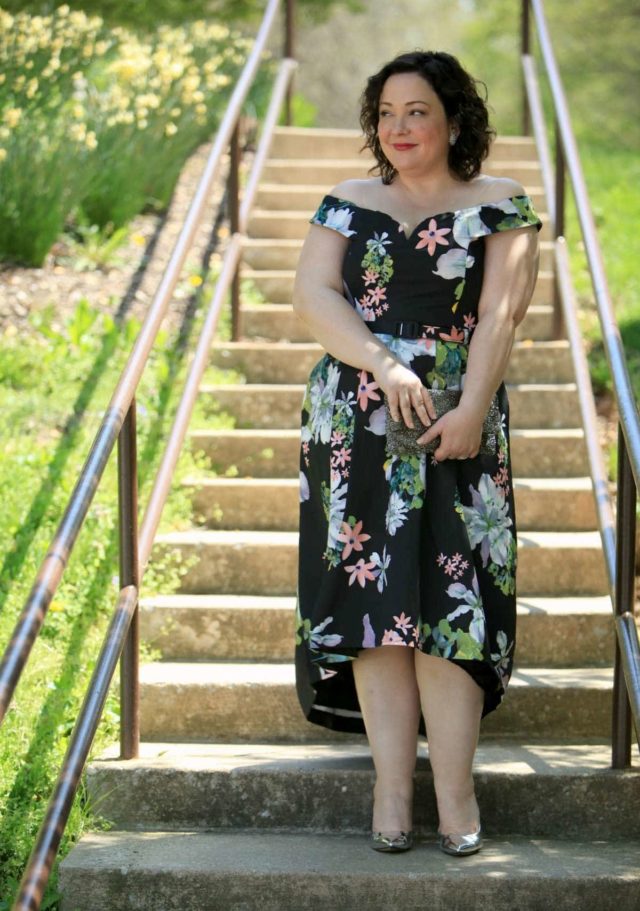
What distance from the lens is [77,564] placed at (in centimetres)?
405

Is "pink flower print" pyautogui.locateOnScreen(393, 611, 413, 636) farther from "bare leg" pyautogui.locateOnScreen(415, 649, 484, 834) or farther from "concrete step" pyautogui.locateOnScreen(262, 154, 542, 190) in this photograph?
"concrete step" pyautogui.locateOnScreen(262, 154, 542, 190)

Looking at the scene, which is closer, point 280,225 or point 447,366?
point 447,366

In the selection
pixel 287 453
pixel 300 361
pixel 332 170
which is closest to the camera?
pixel 287 453

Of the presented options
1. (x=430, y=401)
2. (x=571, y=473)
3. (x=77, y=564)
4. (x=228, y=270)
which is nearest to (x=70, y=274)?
(x=228, y=270)

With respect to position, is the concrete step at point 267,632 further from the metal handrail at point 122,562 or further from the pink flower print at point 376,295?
the pink flower print at point 376,295

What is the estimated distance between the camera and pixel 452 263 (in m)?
2.90

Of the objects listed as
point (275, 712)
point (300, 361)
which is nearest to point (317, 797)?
point (275, 712)

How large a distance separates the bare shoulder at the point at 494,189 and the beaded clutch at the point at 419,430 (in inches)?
17.5

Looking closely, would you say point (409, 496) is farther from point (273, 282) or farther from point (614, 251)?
point (614, 251)

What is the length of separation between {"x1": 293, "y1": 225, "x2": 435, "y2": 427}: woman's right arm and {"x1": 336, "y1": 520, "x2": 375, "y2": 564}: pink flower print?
0.27 m

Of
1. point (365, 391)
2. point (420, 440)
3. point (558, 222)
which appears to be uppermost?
point (558, 222)

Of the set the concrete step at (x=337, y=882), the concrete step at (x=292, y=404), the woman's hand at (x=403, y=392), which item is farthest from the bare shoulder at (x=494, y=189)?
the concrete step at (x=292, y=404)

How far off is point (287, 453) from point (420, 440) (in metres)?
1.73

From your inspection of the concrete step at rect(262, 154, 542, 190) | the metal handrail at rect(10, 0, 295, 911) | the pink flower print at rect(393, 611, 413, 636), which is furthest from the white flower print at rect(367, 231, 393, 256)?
the concrete step at rect(262, 154, 542, 190)
